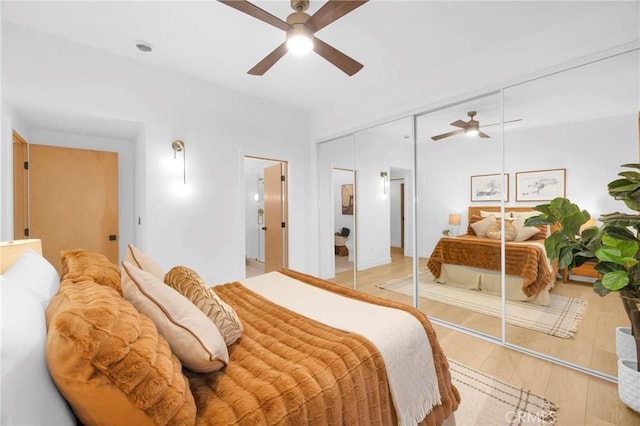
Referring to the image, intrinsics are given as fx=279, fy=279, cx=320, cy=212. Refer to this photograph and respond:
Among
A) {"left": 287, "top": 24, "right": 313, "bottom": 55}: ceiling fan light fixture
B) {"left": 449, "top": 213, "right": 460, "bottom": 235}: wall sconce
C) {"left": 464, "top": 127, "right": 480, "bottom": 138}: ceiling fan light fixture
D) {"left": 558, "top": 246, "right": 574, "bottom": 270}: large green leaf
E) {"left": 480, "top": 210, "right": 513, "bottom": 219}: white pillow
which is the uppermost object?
{"left": 287, "top": 24, "right": 313, "bottom": 55}: ceiling fan light fixture

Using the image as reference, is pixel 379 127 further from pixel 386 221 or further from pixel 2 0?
pixel 2 0

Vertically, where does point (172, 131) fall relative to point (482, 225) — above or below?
above

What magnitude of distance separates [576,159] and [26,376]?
3239mm

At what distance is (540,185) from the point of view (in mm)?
2393

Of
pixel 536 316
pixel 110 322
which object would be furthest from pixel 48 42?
pixel 536 316

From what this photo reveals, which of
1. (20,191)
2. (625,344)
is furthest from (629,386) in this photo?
(20,191)

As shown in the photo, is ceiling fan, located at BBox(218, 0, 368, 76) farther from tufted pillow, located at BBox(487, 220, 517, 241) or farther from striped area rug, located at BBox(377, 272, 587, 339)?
striped area rug, located at BBox(377, 272, 587, 339)

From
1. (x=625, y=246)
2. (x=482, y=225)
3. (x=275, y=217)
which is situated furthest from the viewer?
(x=275, y=217)

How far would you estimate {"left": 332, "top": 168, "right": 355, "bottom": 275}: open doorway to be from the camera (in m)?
4.14

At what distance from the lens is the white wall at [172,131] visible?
2545 millimetres

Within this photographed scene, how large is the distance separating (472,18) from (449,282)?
261 cm

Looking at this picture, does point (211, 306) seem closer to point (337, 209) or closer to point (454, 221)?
point (454, 221)

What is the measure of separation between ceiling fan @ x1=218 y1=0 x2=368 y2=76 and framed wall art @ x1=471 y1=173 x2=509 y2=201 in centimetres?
162

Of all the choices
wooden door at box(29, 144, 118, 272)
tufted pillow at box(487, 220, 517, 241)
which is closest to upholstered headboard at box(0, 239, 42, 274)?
wooden door at box(29, 144, 118, 272)
